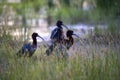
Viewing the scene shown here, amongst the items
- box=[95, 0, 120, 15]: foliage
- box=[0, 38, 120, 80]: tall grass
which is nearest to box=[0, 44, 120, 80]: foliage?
box=[0, 38, 120, 80]: tall grass

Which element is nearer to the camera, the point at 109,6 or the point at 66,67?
the point at 66,67

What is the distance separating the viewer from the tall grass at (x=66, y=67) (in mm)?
5977

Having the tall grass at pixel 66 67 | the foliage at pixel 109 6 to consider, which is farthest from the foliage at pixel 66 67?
the foliage at pixel 109 6

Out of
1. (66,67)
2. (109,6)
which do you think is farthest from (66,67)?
(109,6)

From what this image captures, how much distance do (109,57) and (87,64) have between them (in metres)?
0.44

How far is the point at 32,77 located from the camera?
6.00m

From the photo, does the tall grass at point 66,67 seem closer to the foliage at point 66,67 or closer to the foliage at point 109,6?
the foliage at point 66,67

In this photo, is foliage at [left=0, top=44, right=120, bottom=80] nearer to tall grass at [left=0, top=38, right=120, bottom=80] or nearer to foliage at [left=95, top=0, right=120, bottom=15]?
tall grass at [left=0, top=38, right=120, bottom=80]

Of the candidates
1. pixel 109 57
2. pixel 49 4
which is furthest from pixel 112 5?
pixel 109 57

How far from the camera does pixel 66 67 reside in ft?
20.5

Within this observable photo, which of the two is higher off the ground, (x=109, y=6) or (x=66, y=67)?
A: (x=109, y=6)

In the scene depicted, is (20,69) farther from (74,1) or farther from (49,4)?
(49,4)

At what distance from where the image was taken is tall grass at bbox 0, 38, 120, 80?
5.98 metres

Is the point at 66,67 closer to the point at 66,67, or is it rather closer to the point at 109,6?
the point at 66,67
